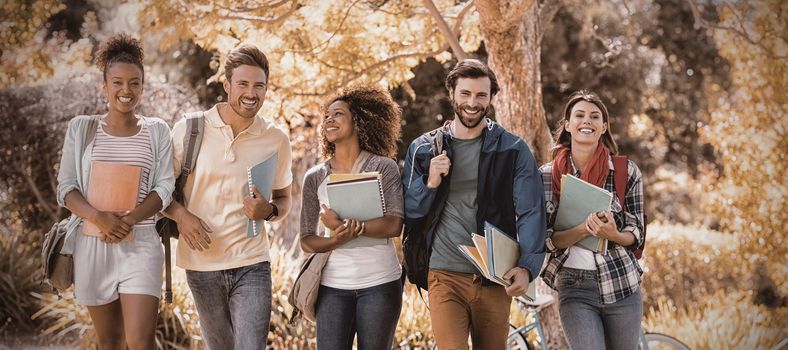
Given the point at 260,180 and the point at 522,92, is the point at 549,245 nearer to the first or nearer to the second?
the point at 260,180

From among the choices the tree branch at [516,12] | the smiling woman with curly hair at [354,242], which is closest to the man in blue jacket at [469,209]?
the smiling woman with curly hair at [354,242]

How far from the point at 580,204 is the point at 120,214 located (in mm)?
1980

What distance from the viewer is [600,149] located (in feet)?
12.6

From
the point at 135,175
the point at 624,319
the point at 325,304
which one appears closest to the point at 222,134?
the point at 135,175

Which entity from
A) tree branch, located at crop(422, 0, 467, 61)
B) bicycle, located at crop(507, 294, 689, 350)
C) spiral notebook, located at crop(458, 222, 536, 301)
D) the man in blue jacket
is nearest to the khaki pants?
the man in blue jacket

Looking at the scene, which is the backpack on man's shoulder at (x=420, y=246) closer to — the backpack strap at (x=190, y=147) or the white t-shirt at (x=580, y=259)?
the white t-shirt at (x=580, y=259)

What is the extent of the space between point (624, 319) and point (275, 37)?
369 cm

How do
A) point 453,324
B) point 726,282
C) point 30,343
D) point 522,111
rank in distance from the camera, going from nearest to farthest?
point 453,324, point 522,111, point 30,343, point 726,282

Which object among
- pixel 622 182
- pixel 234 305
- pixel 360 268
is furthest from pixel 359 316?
pixel 622 182

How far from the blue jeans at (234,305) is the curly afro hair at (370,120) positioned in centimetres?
67

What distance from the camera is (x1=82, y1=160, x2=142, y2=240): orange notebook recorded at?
360 cm

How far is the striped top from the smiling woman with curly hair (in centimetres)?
69

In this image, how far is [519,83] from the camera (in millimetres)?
5762

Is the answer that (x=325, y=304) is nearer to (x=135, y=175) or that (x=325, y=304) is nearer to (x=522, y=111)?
(x=135, y=175)
